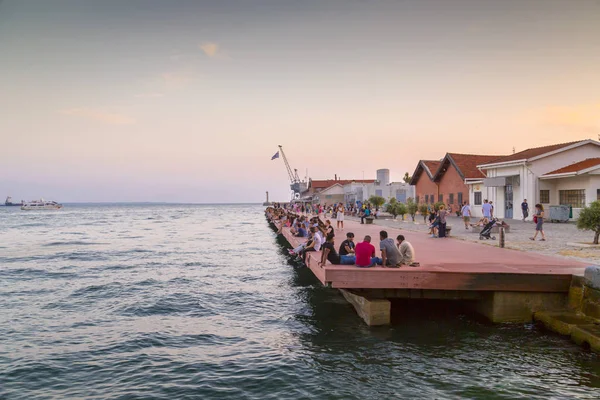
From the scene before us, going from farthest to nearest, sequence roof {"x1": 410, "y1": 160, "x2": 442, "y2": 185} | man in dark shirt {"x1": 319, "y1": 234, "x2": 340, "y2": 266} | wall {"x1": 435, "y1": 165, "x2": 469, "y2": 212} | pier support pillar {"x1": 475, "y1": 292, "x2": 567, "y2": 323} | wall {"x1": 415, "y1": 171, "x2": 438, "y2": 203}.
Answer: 1. wall {"x1": 415, "y1": 171, "x2": 438, "y2": 203}
2. roof {"x1": 410, "y1": 160, "x2": 442, "y2": 185}
3. wall {"x1": 435, "y1": 165, "x2": 469, "y2": 212}
4. man in dark shirt {"x1": 319, "y1": 234, "x2": 340, "y2": 266}
5. pier support pillar {"x1": 475, "y1": 292, "x2": 567, "y2": 323}

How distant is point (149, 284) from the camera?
17688mm

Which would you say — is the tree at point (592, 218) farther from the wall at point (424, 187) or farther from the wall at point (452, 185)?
the wall at point (424, 187)

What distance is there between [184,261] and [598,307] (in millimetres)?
19678

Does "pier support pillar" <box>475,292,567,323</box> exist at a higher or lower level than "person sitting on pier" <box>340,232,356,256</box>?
lower

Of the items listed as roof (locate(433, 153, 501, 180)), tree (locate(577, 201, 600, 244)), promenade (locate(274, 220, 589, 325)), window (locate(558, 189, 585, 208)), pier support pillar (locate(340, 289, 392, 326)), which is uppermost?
roof (locate(433, 153, 501, 180))

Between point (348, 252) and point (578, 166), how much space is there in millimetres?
25356

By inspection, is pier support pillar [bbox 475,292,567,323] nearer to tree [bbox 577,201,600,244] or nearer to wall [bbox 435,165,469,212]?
tree [bbox 577,201,600,244]

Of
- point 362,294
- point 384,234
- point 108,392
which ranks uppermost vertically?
point 384,234

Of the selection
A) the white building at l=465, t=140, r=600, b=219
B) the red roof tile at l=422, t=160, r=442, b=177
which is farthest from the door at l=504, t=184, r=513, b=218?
the red roof tile at l=422, t=160, r=442, b=177

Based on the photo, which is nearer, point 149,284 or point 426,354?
point 426,354

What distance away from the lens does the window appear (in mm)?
29828

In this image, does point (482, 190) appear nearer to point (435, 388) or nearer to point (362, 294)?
point (362, 294)

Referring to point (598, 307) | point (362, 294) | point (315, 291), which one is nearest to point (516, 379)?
point (598, 307)

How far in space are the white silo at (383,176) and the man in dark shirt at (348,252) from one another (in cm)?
5807
